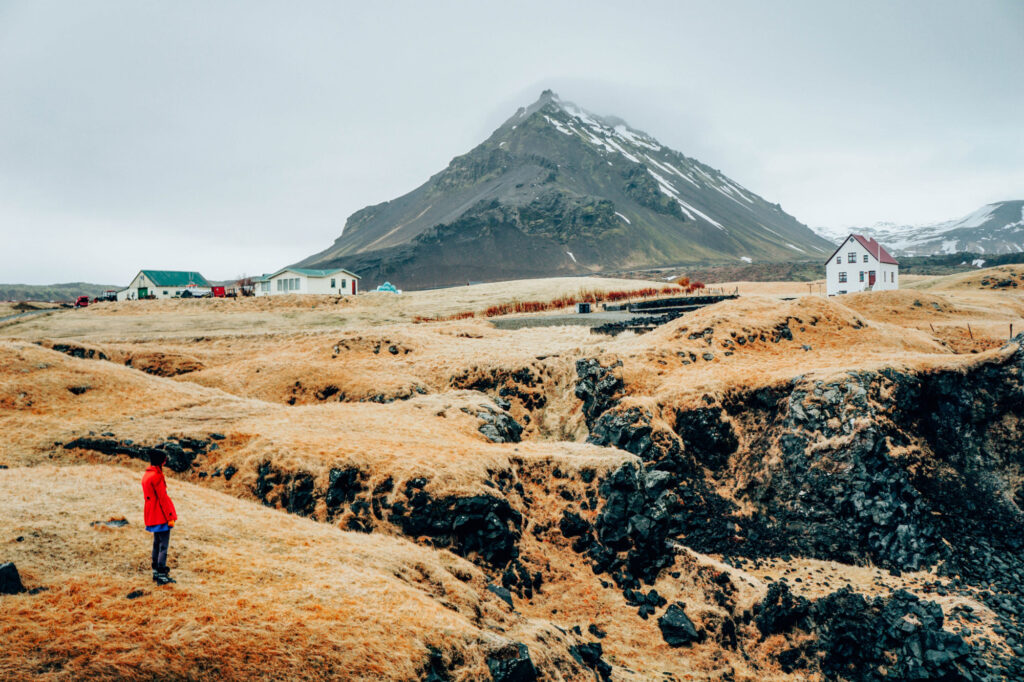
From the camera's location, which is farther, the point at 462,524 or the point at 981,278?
the point at 981,278

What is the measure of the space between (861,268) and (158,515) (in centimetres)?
9884

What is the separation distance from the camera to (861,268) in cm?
8788

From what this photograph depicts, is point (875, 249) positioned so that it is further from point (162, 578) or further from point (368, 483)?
point (162, 578)

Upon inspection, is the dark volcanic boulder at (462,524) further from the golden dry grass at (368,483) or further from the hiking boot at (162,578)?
the hiking boot at (162,578)

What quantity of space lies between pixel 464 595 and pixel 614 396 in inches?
757

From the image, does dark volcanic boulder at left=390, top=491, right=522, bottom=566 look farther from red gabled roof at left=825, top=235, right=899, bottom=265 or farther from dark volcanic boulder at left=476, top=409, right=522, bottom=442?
red gabled roof at left=825, top=235, right=899, bottom=265

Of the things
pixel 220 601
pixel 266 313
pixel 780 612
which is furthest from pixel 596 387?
pixel 266 313

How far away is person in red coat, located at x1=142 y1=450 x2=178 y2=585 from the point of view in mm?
12418

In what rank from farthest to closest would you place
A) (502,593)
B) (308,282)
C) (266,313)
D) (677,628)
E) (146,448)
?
(308,282) < (266,313) < (146,448) < (677,628) < (502,593)

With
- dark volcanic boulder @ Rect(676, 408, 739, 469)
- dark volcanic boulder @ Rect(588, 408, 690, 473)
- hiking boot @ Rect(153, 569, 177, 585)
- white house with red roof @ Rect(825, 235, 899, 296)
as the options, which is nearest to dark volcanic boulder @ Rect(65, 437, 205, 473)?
hiking boot @ Rect(153, 569, 177, 585)

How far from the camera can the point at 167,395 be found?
106ft

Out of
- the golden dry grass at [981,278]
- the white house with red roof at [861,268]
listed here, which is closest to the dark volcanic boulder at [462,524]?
the white house with red roof at [861,268]

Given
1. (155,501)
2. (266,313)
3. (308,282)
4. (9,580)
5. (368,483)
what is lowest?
(368,483)

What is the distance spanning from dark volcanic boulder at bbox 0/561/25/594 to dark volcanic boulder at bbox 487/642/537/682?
9.99 m
